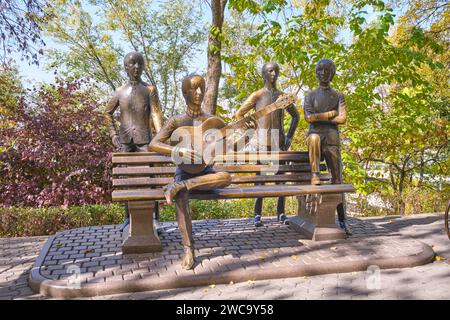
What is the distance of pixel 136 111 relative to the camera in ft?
17.8

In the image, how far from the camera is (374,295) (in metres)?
3.69

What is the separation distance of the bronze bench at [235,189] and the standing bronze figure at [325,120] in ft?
0.75

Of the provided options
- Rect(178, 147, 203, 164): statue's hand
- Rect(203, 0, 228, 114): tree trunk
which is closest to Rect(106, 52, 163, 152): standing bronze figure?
Rect(178, 147, 203, 164): statue's hand

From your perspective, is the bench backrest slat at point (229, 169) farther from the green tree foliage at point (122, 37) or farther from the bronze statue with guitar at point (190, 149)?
the green tree foliage at point (122, 37)

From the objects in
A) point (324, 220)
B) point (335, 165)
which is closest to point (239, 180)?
point (324, 220)

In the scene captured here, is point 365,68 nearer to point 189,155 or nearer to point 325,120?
point 325,120

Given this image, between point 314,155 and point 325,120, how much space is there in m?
0.48

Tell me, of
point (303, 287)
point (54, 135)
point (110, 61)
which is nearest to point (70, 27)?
point (110, 61)

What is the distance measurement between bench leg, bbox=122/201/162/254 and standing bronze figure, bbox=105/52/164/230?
3.54ft

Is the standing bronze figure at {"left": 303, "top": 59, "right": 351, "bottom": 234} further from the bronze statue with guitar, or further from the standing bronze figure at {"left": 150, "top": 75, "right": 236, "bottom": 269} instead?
the standing bronze figure at {"left": 150, "top": 75, "right": 236, "bottom": 269}

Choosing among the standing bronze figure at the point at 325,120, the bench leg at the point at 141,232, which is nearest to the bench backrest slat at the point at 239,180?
the standing bronze figure at the point at 325,120

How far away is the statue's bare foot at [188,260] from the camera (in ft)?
14.0

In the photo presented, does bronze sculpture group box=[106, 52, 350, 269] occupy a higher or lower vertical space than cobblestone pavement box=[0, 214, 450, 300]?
higher

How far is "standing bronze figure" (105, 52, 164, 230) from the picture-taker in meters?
5.41
